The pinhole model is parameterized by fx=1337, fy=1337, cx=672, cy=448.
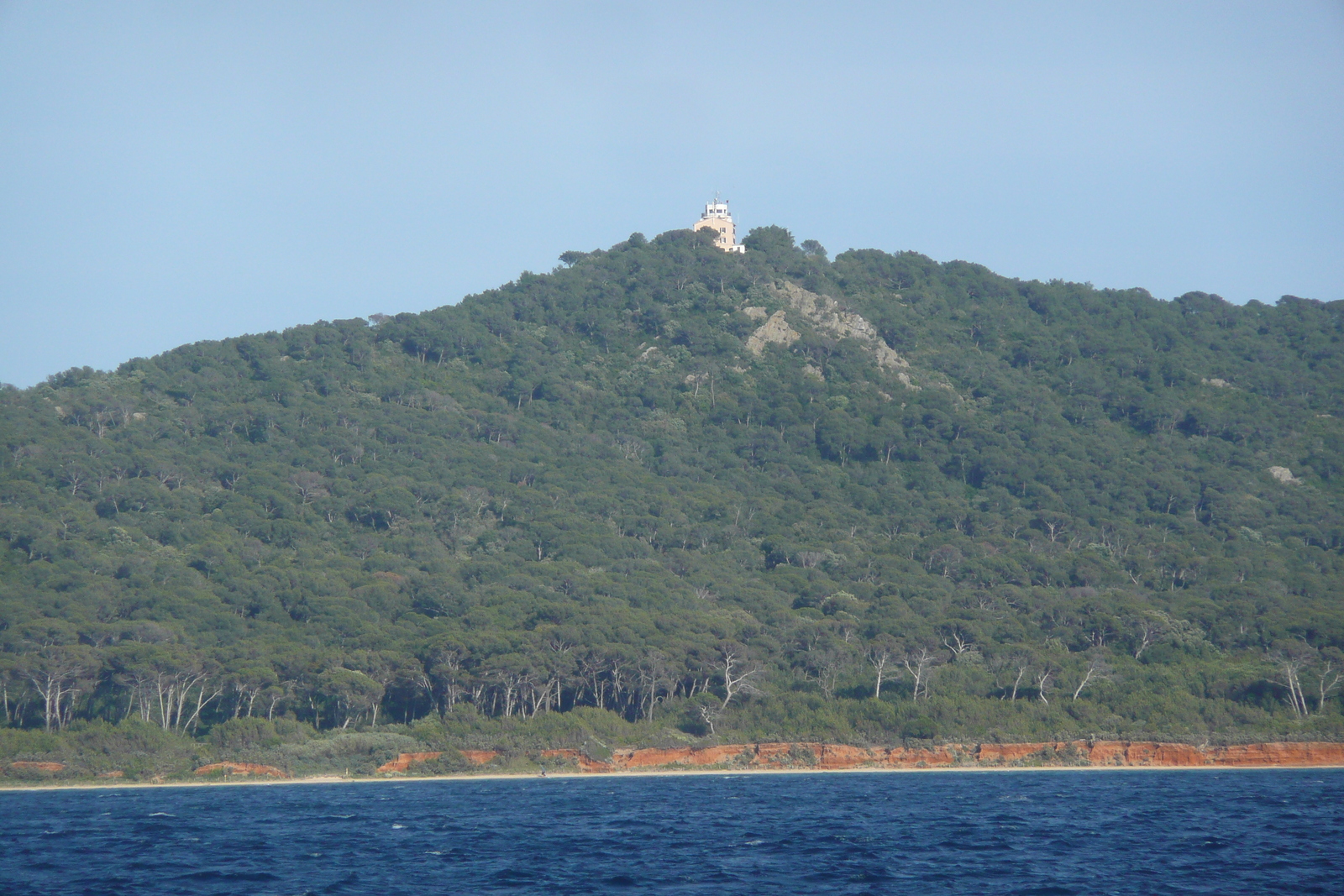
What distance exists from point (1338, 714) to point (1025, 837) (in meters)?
36.2

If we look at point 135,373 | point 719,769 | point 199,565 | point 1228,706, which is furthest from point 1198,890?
point 135,373

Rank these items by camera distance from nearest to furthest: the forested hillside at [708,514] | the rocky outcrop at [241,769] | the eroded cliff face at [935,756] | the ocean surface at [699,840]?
the ocean surface at [699,840], the rocky outcrop at [241,769], the eroded cliff face at [935,756], the forested hillside at [708,514]

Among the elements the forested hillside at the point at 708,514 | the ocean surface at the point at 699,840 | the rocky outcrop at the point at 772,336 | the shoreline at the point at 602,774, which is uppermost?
the rocky outcrop at the point at 772,336

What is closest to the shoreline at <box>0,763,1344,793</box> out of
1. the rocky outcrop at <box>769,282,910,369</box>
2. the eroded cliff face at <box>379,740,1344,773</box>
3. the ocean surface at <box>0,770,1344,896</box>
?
the eroded cliff face at <box>379,740,1344,773</box>

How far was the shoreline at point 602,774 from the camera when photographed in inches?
2261

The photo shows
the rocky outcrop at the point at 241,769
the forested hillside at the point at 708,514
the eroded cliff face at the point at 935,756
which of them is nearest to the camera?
the rocky outcrop at the point at 241,769

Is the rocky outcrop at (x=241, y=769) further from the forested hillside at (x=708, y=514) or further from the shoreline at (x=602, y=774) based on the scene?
the forested hillside at (x=708, y=514)

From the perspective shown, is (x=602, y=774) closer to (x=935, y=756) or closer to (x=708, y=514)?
(x=935, y=756)

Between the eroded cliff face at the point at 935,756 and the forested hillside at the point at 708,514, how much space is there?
4.13 ft

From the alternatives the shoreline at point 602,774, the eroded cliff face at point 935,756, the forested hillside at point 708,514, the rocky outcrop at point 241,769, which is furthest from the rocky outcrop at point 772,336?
the rocky outcrop at point 241,769

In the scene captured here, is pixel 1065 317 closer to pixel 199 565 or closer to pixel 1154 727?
pixel 1154 727

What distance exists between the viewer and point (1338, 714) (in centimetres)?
6425

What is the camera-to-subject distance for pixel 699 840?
36125mm

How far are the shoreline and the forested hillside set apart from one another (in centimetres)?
277
